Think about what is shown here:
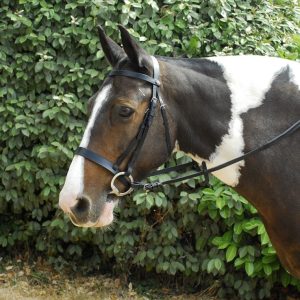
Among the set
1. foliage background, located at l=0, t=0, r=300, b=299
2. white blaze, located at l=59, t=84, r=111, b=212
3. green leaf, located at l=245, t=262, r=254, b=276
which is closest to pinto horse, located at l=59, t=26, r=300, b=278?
white blaze, located at l=59, t=84, r=111, b=212

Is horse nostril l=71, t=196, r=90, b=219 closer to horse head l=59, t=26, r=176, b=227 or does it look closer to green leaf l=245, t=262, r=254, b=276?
horse head l=59, t=26, r=176, b=227

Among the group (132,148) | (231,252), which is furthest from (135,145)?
(231,252)

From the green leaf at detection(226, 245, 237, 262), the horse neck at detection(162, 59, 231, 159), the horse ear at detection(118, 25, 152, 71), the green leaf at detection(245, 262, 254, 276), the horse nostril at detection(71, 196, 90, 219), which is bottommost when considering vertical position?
the green leaf at detection(245, 262, 254, 276)

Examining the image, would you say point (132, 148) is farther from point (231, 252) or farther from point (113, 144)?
point (231, 252)

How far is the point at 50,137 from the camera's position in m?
5.14

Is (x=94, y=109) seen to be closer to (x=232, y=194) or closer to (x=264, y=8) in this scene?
(x=232, y=194)

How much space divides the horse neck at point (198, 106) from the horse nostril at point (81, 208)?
613mm

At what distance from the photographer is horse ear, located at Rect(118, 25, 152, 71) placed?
2682mm

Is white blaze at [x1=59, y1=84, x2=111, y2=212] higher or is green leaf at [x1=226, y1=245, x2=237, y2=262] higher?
white blaze at [x1=59, y1=84, x2=111, y2=212]

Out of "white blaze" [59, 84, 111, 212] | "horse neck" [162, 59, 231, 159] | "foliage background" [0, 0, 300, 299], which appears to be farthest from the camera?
"foliage background" [0, 0, 300, 299]

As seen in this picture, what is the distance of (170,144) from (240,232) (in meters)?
2.09

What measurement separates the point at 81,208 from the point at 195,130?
722 mm

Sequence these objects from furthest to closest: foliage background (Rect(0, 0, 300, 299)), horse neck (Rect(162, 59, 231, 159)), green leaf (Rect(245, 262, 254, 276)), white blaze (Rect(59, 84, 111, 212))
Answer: foliage background (Rect(0, 0, 300, 299))
green leaf (Rect(245, 262, 254, 276))
horse neck (Rect(162, 59, 231, 159))
white blaze (Rect(59, 84, 111, 212))

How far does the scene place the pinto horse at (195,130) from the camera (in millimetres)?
2723
